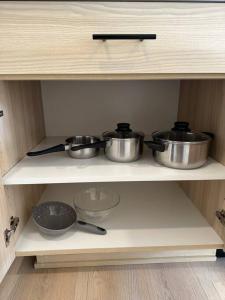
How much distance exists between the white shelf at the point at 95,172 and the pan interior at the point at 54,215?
19cm

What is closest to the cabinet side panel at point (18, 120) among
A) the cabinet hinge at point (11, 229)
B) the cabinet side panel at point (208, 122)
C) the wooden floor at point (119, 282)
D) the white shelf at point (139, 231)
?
the cabinet hinge at point (11, 229)

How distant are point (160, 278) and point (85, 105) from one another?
2.42 ft

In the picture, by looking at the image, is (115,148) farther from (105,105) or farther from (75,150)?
(105,105)

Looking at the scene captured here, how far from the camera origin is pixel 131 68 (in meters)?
0.54

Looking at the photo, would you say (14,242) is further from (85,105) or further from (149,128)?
(149,128)

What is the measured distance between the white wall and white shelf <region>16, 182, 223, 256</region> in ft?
1.01

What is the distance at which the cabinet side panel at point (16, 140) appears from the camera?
62 centimetres

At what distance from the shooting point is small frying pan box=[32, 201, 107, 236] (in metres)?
0.76

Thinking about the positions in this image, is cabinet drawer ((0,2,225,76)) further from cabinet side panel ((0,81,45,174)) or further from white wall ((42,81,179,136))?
white wall ((42,81,179,136))

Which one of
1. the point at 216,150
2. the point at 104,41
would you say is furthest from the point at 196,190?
the point at 104,41

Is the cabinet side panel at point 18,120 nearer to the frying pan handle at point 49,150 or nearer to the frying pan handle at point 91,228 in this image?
the frying pan handle at point 49,150

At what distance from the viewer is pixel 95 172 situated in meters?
0.67

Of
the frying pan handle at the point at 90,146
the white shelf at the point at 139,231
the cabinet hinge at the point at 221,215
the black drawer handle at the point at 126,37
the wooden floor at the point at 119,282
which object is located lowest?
the wooden floor at the point at 119,282

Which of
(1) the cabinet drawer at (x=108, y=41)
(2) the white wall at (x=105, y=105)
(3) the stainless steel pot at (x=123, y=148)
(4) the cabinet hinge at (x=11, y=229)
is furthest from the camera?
(2) the white wall at (x=105, y=105)
